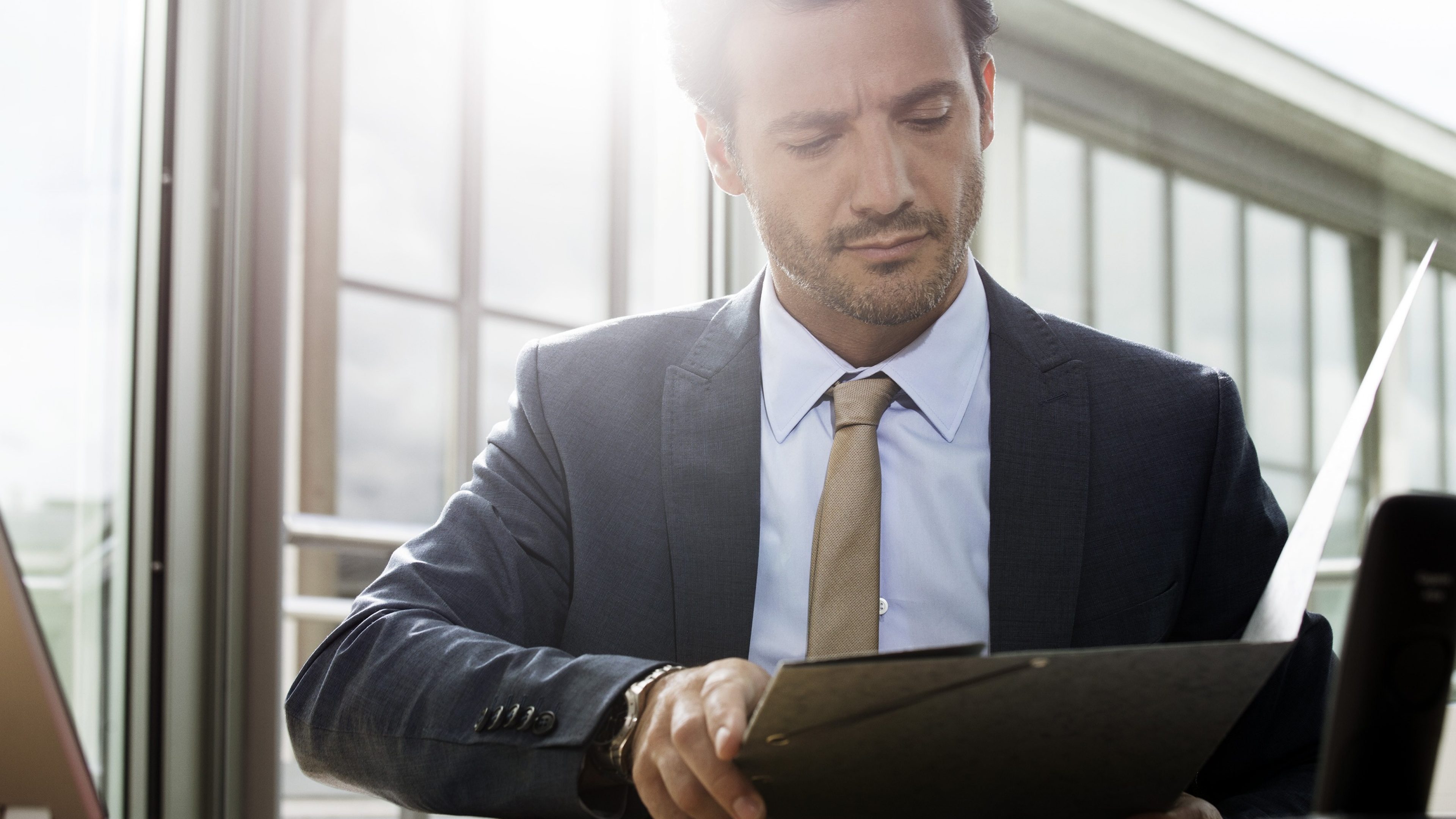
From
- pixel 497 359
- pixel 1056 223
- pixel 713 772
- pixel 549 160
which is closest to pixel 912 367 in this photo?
pixel 713 772

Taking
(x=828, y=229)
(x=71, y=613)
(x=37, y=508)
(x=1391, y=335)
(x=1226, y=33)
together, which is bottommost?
(x=71, y=613)

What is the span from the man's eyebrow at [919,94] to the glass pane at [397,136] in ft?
13.0

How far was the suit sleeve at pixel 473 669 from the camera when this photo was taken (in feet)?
2.72

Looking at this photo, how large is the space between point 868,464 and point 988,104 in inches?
23.7

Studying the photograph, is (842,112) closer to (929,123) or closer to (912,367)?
(929,123)

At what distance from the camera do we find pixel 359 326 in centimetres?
573

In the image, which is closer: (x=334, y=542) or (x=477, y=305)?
(x=334, y=542)

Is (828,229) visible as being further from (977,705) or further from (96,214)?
(96,214)

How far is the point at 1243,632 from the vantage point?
111 cm

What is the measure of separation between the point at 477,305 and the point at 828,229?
10.9 ft

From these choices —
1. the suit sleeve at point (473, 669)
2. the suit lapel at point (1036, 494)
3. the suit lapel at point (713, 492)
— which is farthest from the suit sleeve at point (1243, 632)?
the suit sleeve at point (473, 669)

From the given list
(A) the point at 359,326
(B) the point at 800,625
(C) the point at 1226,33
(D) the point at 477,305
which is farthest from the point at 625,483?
(A) the point at 359,326

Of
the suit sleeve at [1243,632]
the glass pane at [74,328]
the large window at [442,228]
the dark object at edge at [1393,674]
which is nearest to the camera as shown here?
the dark object at edge at [1393,674]

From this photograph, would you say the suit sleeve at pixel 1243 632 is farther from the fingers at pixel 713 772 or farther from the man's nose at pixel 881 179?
the fingers at pixel 713 772
